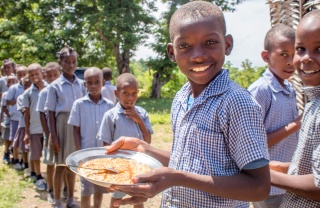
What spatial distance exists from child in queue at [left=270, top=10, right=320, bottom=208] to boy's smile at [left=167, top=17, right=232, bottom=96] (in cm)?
36

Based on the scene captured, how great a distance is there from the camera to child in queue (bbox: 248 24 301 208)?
2.21 meters

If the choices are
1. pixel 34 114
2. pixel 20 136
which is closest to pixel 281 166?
pixel 34 114

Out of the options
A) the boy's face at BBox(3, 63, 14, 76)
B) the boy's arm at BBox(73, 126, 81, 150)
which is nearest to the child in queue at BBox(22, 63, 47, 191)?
the boy's arm at BBox(73, 126, 81, 150)

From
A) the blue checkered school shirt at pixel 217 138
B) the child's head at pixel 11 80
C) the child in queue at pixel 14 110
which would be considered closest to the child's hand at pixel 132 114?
the blue checkered school shirt at pixel 217 138

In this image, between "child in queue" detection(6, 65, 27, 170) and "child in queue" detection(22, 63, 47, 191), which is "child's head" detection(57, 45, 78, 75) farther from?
"child in queue" detection(6, 65, 27, 170)

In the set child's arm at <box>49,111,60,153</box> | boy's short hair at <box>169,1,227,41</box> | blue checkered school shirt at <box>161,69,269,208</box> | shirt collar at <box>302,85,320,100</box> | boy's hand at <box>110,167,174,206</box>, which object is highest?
boy's short hair at <box>169,1,227,41</box>

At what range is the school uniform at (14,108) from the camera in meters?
5.79

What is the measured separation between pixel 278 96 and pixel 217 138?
1.14 m

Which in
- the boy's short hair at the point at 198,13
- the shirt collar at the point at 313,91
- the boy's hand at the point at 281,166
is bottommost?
the boy's hand at the point at 281,166

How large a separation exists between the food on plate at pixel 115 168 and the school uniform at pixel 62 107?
224 centimetres

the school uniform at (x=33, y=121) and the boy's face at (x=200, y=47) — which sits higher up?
the boy's face at (x=200, y=47)

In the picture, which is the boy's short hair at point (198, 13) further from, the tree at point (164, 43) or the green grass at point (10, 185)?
the tree at point (164, 43)

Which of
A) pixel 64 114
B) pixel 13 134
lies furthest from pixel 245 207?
pixel 13 134

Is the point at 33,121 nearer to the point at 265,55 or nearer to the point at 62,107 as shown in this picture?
the point at 62,107
